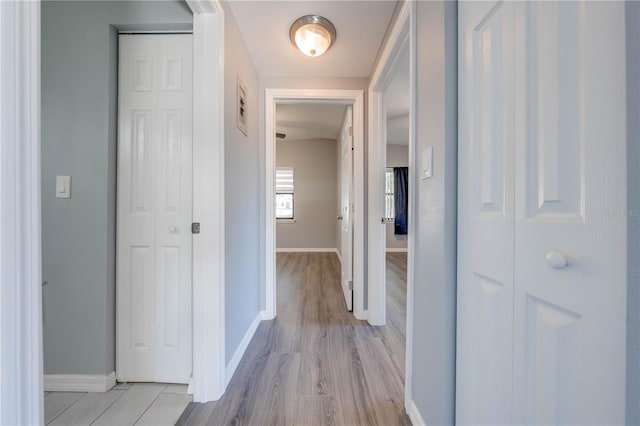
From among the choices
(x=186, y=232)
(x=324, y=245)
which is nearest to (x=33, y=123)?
(x=186, y=232)

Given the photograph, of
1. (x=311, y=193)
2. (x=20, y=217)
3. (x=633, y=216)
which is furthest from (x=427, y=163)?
(x=311, y=193)

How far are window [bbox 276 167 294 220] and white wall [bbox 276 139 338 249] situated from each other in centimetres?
12

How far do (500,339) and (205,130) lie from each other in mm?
1501

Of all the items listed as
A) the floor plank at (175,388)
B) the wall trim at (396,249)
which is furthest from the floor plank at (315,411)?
the wall trim at (396,249)

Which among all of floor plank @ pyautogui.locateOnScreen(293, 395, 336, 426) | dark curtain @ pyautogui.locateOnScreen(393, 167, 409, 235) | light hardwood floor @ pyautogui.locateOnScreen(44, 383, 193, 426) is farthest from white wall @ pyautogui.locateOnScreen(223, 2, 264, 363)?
dark curtain @ pyautogui.locateOnScreen(393, 167, 409, 235)

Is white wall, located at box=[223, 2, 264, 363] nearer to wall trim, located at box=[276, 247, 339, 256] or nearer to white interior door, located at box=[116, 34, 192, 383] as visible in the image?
white interior door, located at box=[116, 34, 192, 383]

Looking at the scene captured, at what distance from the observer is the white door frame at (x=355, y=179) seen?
229 cm

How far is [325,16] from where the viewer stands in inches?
65.4

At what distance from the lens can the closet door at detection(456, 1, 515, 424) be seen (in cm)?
70

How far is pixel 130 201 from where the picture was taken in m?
1.44

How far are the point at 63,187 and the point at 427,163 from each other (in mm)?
1872

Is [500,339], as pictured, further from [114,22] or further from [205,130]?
→ [114,22]

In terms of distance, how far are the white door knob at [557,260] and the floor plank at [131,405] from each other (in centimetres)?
175

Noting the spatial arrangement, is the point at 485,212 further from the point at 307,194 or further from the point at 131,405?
the point at 307,194
